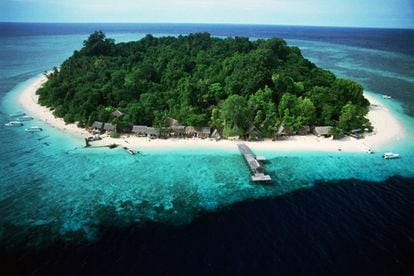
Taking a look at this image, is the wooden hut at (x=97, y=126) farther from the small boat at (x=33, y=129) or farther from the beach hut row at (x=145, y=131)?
the small boat at (x=33, y=129)

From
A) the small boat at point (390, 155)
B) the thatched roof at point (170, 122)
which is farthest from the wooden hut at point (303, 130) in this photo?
the thatched roof at point (170, 122)

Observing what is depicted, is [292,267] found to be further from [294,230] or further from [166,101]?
[166,101]

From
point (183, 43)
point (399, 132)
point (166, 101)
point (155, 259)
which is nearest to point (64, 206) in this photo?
point (155, 259)

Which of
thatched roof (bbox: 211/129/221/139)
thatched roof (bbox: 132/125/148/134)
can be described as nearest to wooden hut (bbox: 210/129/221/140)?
thatched roof (bbox: 211/129/221/139)

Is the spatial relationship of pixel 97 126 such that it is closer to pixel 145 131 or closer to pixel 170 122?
pixel 145 131

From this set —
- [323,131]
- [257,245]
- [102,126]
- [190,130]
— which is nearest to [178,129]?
[190,130]

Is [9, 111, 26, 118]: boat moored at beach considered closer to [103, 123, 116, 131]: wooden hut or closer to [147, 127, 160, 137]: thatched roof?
[103, 123, 116, 131]: wooden hut
